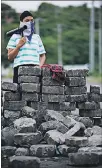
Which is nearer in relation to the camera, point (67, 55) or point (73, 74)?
point (73, 74)

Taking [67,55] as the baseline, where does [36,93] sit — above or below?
below

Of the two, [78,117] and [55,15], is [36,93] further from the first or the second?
[55,15]

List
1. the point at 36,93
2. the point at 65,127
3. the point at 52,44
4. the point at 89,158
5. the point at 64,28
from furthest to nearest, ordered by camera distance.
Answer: the point at 64,28 → the point at 52,44 → the point at 36,93 → the point at 65,127 → the point at 89,158

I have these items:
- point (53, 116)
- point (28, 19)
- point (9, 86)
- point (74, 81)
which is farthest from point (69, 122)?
point (28, 19)

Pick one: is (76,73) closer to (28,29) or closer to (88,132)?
(28,29)

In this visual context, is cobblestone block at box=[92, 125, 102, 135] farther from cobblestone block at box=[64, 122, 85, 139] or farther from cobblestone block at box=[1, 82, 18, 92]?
cobblestone block at box=[1, 82, 18, 92]

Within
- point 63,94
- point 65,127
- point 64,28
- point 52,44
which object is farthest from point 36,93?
point 64,28

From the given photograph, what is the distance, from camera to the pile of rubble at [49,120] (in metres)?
6.16

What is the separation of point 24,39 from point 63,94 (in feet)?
3.32

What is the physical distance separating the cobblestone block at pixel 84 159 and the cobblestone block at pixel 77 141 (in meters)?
0.45

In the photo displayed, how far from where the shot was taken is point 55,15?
67.6 meters

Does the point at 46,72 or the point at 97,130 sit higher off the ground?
the point at 46,72

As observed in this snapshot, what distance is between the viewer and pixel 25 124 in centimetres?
677

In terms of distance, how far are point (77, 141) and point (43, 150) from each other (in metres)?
0.43
